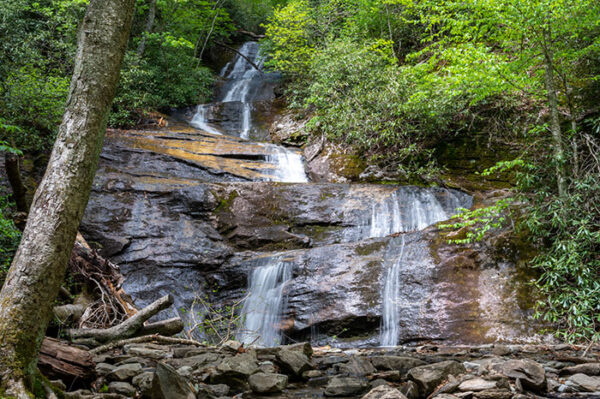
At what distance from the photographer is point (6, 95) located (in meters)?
10.1

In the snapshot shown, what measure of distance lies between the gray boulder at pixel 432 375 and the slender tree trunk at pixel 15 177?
638 cm

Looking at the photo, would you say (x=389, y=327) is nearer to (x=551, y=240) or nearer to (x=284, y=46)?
(x=551, y=240)

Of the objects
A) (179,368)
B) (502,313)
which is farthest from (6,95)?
(502,313)

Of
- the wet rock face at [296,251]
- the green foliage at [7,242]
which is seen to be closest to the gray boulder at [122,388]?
the green foliage at [7,242]

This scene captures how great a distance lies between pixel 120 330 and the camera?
4.92 metres

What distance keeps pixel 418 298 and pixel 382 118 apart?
6932 millimetres

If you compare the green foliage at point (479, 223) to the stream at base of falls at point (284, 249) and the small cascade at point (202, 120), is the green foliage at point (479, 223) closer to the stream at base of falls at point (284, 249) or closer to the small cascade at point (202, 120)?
A: the stream at base of falls at point (284, 249)

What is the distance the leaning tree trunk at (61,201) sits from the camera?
91.3 inches

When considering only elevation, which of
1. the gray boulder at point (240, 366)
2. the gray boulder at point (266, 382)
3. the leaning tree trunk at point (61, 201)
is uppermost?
the leaning tree trunk at point (61, 201)

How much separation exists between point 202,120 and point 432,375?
17.7m

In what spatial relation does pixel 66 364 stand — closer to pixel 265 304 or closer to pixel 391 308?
pixel 265 304

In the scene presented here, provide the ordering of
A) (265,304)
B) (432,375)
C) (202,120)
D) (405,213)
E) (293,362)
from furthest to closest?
(202,120) → (405,213) → (265,304) → (293,362) → (432,375)

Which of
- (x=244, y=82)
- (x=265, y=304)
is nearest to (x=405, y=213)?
(x=265, y=304)

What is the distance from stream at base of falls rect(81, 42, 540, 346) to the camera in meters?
6.80
